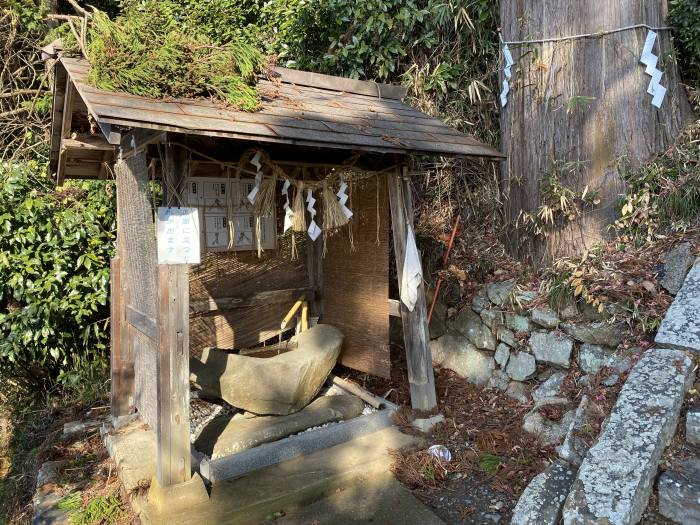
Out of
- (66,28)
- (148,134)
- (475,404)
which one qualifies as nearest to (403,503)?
(475,404)

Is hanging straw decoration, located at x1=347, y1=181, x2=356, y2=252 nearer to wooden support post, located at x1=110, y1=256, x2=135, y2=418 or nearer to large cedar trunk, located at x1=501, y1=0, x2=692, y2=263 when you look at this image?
large cedar trunk, located at x1=501, y1=0, x2=692, y2=263

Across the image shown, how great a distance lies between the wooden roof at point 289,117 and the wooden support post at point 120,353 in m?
1.21

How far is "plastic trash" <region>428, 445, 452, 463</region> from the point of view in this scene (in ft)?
12.2

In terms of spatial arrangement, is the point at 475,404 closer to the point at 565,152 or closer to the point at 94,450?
the point at 565,152

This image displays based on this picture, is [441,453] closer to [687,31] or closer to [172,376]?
[172,376]

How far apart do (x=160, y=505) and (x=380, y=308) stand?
2377 mm

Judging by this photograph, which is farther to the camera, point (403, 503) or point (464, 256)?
point (464, 256)

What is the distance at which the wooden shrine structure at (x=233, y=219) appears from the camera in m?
3.08

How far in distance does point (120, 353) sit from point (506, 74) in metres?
4.59

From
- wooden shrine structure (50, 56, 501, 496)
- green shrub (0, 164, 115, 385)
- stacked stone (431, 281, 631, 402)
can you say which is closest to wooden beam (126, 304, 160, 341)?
wooden shrine structure (50, 56, 501, 496)

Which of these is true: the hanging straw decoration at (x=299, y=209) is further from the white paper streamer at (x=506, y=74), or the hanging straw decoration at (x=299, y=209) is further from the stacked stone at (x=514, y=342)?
the white paper streamer at (x=506, y=74)

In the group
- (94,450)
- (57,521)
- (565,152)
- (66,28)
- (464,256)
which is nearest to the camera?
(57,521)

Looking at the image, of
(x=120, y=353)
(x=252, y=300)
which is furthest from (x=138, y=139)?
(x=252, y=300)

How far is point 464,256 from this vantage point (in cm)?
530
